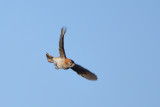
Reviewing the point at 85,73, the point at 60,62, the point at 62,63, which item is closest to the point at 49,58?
the point at 60,62

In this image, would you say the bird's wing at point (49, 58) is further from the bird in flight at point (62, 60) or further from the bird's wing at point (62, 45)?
the bird's wing at point (62, 45)

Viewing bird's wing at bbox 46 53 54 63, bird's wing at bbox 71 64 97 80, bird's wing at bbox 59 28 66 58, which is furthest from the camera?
bird's wing at bbox 71 64 97 80

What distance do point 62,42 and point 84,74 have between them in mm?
5575

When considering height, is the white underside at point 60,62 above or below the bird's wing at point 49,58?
below

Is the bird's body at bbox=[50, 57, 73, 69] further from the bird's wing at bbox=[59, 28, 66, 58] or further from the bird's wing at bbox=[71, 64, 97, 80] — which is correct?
the bird's wing at bbox=[71, 64, 97, 80]

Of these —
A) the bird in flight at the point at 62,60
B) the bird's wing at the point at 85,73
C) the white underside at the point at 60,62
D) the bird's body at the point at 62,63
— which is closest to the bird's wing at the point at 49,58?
the bird in flight at the point at 62,60

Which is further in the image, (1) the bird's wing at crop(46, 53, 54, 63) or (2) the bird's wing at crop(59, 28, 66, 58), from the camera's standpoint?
(1) the bird's wing at crop(46, 53, 54, 63)

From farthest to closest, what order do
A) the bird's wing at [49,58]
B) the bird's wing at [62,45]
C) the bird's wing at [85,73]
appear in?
the bird's wing at [85,73] → the bird's wing at [49,58] → the bird's wing at [62,45]

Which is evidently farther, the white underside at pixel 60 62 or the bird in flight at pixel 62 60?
the white underside at pixel 60 62

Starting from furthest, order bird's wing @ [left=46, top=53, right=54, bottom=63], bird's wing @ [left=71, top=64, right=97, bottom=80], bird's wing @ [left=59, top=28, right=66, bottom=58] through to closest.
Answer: bird's wing @ [left=71, top=64, right=97, bottom=80] < bird's wing @ [left=46, top=53, right=54, bottom=63] < bird's wing @ [left=59, top=28, right=66, bottom=58]

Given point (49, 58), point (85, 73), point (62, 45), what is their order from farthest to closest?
point (85, 73) < point (49, 58) < point (62, 45)

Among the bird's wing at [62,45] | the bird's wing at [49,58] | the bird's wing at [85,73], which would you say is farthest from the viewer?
the bird's wing at [85,73]

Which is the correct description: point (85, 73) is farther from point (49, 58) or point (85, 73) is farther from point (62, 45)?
point (62, 45)

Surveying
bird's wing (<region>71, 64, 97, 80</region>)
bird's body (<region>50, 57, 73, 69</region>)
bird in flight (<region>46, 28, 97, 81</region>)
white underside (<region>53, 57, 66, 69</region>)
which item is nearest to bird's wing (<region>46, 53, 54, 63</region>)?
bird in flight (<region>46, 28, 97, 81</region>)
